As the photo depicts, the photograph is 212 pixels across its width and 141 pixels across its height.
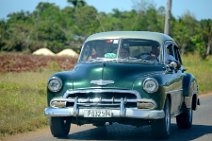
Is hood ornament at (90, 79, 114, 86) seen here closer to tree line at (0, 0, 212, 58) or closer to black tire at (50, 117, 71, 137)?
black tire at (50, 117, 71, 137)

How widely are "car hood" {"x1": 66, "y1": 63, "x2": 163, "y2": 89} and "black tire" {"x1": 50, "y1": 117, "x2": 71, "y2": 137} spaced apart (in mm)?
733

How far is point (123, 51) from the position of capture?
11.3 m

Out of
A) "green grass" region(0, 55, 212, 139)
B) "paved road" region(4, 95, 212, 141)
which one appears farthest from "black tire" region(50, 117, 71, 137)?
"green grass" region(0, 55, 212, 139)

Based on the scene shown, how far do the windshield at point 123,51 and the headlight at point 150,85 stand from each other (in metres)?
1.13

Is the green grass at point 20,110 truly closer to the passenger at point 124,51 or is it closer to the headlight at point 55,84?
the headlight at point 55,84

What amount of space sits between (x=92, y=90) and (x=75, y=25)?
325ft

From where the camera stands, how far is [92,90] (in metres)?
9.97

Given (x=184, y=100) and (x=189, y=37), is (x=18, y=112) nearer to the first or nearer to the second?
(x=184, y=100)

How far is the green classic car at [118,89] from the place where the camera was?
388 inches

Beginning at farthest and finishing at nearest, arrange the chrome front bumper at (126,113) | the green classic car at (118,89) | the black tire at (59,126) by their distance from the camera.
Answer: the black tire at (59,126) → the green classic car at (118,89) → the chrome front bumper at (126,113)

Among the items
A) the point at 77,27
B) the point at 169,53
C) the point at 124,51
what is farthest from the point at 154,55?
A: the point at 77,27

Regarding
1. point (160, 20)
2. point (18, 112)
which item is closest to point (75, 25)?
point (160, 20)

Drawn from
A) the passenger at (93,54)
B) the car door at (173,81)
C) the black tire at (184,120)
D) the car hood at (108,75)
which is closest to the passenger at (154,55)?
the car door at (173,81)

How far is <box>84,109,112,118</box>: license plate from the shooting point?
9805 millimetres
